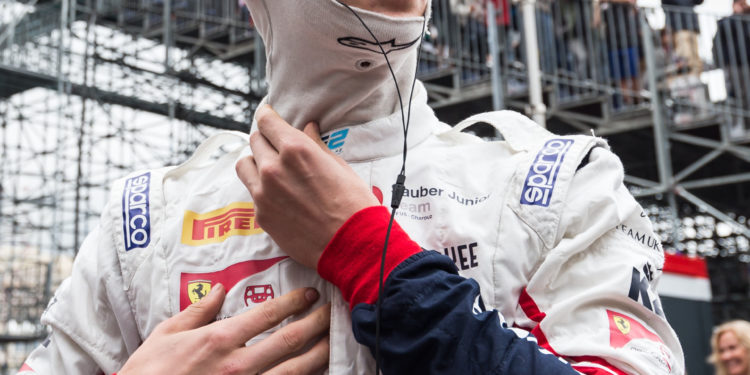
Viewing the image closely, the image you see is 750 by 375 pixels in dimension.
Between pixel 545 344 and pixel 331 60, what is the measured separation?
536 mm

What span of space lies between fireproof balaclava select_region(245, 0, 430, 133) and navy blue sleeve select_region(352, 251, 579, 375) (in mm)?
372

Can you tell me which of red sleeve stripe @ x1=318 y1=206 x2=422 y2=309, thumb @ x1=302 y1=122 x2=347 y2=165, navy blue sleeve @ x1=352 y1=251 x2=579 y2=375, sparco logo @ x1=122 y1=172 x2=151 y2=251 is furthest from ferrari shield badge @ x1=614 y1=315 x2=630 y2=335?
sparco logo @ x1=122 y1=172 x2=151 y2=251

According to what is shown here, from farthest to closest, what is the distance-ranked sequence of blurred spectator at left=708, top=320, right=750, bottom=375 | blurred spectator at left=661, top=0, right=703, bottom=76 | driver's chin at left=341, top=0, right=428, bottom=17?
1. blurred spectator at left=661, top=0, right=703, bottom=76
2. blurred spectator at left=708, top=320, right=750, bottom=375
3. driver's chin at left=341, top=0, right=428, bottom=17

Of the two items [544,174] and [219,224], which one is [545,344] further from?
[219,224]

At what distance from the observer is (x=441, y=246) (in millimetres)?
1102

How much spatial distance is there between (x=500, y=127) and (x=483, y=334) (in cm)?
42

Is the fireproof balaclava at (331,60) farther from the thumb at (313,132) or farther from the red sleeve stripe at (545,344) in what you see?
the red sleeve stripe at (545,344)

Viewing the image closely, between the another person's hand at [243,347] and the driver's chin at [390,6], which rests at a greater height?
the driver's chin at [390,6]

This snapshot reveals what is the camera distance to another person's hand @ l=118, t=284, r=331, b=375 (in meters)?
1.02

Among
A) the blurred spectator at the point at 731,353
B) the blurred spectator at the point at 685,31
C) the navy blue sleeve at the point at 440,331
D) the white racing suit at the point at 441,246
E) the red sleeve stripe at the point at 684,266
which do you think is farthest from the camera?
the blurred spectator at the point at 685,31

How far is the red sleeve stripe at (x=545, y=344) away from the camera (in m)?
0.92

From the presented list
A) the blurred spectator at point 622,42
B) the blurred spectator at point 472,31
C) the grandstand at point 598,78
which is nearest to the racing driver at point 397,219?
the grandstand at point 598,78

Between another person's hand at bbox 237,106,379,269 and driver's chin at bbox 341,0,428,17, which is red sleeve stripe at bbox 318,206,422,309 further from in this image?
driver's chin at bbox 341,0,428,17

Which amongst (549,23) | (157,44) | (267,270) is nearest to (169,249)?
(267,270)
